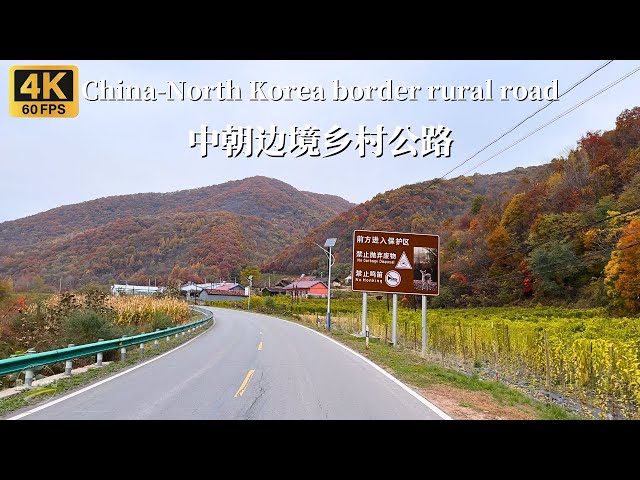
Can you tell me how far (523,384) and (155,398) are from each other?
35.5 feet

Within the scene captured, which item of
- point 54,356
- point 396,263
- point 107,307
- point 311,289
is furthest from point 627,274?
point 311,289

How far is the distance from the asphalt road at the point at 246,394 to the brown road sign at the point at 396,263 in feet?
28.3

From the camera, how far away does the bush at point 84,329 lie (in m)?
16.5

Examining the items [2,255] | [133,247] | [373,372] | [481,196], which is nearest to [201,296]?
[133,247]

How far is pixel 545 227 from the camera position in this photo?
63719mm

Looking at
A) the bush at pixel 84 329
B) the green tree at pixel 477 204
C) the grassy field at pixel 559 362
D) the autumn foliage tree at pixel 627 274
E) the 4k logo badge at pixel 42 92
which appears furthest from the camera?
the green tree at pixel 477 204

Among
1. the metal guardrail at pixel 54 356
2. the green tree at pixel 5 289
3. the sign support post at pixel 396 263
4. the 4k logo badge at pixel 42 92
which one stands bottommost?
the metal guardrail at pixel 54 356

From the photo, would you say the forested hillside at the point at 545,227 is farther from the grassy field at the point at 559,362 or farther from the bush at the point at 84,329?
the bush at the point at 84,329

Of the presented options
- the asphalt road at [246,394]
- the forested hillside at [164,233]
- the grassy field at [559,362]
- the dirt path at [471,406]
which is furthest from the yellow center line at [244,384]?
the forested hillside at [164,233]

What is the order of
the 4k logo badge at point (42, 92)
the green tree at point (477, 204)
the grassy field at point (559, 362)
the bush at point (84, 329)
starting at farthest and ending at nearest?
1. the green tree at point (477, 204)
2. the bush at point (84, 329)
3. the grassy field at point (559, 362)
4. the 4k logo badge at point (42, 92)

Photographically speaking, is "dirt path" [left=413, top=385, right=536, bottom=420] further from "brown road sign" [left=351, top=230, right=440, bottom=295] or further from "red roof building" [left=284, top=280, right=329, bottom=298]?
"red roof building" [left=284, top=280, right=329, bottom=298]

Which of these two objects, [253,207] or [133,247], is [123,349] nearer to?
[133,247]

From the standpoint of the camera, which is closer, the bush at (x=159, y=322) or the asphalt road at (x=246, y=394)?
the asphalt road at (x=246, y=394)

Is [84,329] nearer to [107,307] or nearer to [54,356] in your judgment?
[54,356]
